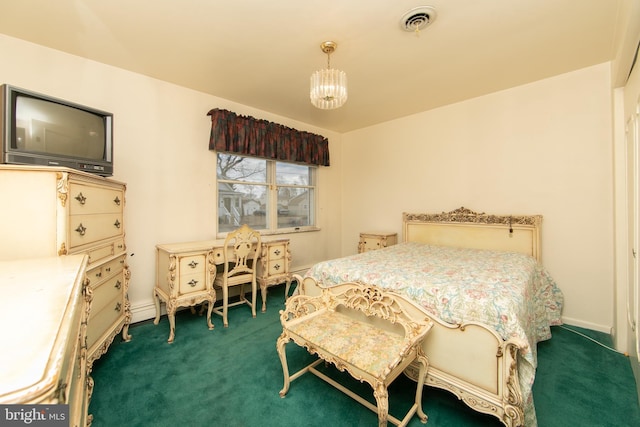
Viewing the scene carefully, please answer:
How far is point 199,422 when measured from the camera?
1484mm

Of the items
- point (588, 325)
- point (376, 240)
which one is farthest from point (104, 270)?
point (588, 325)

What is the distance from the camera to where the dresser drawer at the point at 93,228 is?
5.05 ft

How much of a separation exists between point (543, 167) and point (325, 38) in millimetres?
2570

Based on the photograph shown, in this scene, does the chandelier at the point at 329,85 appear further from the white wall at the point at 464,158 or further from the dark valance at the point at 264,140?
the white wall at the point at 464,158

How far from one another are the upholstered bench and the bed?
0.13 meters

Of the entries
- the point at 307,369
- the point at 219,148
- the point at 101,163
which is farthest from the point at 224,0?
the point at 307,369

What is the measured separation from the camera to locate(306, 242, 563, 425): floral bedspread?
1395 mm

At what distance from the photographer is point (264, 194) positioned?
3.81m

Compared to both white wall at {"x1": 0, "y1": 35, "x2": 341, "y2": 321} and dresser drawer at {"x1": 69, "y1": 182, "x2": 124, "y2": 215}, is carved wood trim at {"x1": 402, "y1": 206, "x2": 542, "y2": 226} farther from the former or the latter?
dresser drawer at {"x1": 69, "y1": 182, "x2": 124, "y2": 215}

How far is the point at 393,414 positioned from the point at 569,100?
3282 mm

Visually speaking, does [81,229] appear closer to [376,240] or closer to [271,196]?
→ [271,196]

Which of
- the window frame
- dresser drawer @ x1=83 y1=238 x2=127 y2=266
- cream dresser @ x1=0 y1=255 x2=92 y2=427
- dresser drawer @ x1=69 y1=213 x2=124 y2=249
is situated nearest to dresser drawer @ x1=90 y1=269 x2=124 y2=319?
dresser drawer @ x1=83 y1=238 x2=127 y2=266

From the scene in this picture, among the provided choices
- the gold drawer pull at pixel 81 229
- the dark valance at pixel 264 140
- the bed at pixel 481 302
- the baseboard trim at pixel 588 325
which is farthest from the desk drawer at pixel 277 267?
the baseboard trim at pixel 588 325

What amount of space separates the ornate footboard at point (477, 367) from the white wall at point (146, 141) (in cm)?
264
